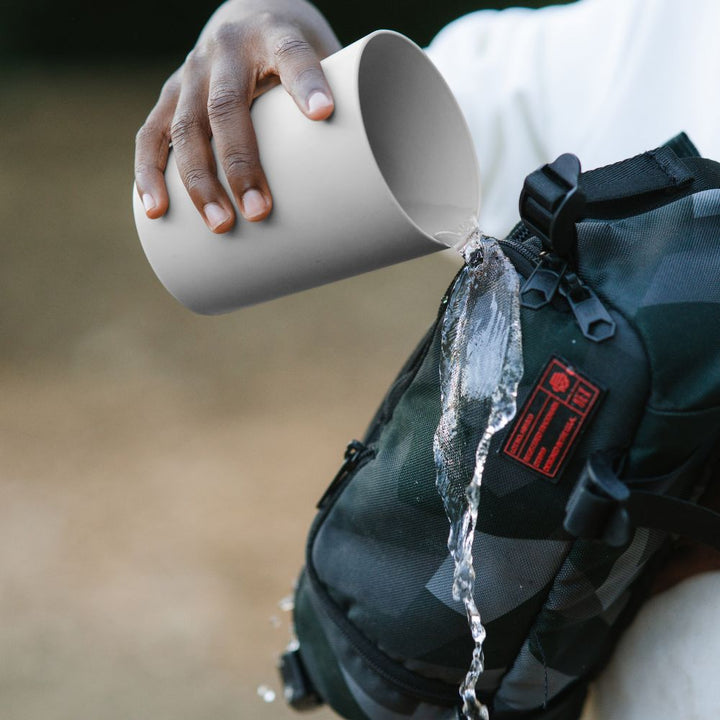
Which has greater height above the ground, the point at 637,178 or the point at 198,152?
the point at 198,152

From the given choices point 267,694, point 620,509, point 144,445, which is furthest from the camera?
point 144,445

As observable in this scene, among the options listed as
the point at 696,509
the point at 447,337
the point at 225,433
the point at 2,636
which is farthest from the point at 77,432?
the point at 696,509

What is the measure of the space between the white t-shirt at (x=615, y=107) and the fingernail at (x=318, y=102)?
0.42 m

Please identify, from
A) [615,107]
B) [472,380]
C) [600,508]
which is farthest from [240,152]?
[615,107]

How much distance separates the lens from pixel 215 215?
77cm

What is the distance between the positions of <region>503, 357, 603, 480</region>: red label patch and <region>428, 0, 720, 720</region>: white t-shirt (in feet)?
0.70

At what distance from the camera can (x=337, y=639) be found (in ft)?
3.07

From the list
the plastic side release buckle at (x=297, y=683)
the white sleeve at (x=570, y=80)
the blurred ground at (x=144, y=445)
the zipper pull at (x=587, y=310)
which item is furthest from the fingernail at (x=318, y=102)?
the blurred ground at (x=144, y=445)

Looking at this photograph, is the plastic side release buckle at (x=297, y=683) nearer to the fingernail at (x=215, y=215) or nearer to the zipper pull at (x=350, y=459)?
the zipper pull at (x=350, y=459)

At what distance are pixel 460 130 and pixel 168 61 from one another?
3327 millimetres

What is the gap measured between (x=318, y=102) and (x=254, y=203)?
0.31 ft

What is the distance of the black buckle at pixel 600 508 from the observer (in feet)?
2.16

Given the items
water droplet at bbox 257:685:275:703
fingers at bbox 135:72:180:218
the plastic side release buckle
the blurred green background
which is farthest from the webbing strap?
the blurred green background

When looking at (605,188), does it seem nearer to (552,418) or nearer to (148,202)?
(552,418)
